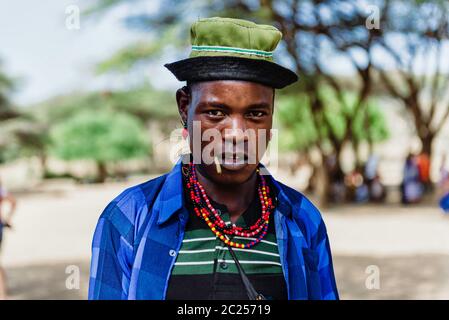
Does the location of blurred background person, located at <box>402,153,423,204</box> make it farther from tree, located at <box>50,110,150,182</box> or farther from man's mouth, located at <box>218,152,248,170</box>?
tree, located at <box>50,110,150,182</box>

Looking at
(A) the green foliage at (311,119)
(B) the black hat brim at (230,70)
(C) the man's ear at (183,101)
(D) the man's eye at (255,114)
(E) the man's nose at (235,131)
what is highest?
(A) the green foliage at (311,119)

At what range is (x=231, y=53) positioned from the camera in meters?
1.60

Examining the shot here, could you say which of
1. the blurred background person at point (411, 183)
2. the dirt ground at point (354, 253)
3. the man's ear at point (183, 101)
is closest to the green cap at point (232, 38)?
the man's ear at point (183, 101)

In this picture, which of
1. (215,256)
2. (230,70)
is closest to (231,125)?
(230,70)

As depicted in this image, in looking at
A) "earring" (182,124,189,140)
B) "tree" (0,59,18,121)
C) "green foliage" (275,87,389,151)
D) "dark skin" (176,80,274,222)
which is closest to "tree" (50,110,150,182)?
"tree" (0,59,18,121)

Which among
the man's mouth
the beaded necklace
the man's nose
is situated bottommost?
the beaded necklace

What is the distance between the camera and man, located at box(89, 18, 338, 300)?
156cm

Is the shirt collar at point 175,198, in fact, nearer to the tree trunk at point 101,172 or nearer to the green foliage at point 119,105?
the tree trunk at point 101,172

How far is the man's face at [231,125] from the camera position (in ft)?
5.31

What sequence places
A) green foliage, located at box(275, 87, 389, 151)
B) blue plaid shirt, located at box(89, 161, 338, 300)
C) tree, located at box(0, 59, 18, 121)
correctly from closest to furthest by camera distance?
blue plaid shirt, located at box(89, 161, 338, 300)
green foliage, located at box(275, 87, 389, 151)
tree, located at box(0, 59, 18, 121)

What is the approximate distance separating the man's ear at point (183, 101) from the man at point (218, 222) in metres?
0.03

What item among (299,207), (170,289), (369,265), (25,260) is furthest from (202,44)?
(25,260)

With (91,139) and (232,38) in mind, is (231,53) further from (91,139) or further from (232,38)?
(91,139)
